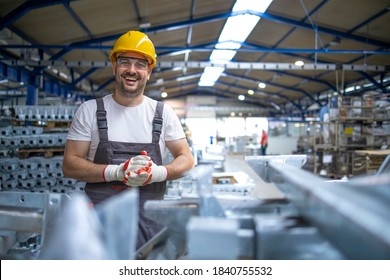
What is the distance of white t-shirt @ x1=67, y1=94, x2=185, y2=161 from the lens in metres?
2.05

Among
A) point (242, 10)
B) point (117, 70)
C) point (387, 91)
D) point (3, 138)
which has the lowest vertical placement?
point (3, 138)

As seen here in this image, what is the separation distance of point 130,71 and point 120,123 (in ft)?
1.11

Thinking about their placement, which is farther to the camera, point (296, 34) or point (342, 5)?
point (296, 34)

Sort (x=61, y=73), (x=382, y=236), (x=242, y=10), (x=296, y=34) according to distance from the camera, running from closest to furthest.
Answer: (x=382, y=236)
(x=242, y=10)
(x=296, y=34)
(x=61, y=73)

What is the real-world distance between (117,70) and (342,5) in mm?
6889

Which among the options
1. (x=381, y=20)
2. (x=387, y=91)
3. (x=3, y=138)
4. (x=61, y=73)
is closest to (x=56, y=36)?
(x=61, y=73)

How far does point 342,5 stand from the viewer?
7.23 metres

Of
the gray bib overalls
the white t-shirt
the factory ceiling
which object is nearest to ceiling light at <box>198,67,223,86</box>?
the factory ceiling

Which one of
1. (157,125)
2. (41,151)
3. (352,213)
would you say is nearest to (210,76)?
(41,151)

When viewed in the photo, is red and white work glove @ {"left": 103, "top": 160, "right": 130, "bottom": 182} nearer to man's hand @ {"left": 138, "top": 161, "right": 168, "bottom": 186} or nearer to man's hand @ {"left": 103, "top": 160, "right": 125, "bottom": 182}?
man's hand @ {"left": 103, "top": 160, "right": 125, "bottom": 182}

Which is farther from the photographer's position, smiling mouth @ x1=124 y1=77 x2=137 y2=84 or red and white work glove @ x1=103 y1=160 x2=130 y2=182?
smiling mouth @ x1=124 y1=77 x2=137 y2=84

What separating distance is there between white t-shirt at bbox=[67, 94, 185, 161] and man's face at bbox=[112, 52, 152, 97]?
0.15 meters

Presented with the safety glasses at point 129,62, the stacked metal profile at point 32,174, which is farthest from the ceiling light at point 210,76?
the safety glasses at point 129,62
